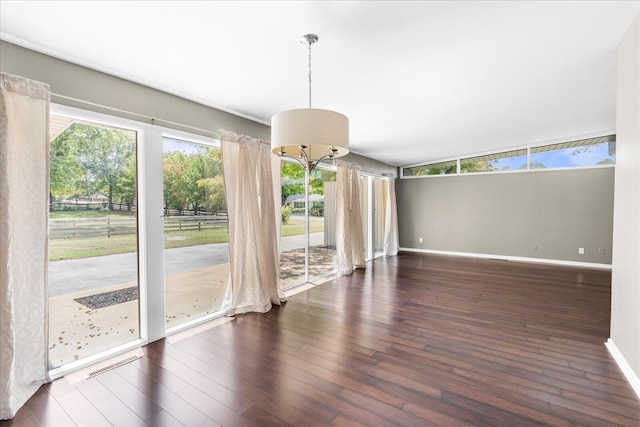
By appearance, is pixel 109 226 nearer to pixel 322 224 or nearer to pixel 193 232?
pixel 193 232

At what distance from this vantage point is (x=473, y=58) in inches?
101

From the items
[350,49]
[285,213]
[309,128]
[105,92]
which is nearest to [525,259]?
[285,213]

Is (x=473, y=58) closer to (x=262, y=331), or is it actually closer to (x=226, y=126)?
(x=226, y=126)

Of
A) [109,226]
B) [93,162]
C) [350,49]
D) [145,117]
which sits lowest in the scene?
[109,226]

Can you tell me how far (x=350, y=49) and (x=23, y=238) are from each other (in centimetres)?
267

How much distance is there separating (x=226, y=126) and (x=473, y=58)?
8.54 feet


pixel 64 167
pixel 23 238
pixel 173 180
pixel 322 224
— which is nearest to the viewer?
pixel 23 238

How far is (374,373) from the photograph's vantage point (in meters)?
2.27

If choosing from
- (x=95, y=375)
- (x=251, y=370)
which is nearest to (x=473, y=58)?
(x=251, y=370)

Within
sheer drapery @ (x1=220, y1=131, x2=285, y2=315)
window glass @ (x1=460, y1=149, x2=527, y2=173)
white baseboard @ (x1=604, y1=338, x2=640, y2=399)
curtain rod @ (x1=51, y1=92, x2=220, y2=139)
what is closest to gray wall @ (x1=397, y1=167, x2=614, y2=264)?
window glass @ (x1=460, y1=149, x2=527, y2=173)

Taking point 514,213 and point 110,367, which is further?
point 514,213

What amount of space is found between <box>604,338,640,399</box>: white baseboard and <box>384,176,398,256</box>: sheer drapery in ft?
16.5

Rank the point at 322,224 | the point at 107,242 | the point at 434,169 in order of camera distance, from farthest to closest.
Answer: the point at 434,169 < the point at 322,224 < the point at 107,242

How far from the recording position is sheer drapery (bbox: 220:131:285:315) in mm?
3377
